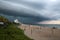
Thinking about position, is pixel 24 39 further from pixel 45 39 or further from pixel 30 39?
pixel 45 39

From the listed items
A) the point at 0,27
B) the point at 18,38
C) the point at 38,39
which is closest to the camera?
the point at 18,38

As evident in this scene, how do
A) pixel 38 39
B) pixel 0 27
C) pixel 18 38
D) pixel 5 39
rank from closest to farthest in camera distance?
pixel 5 39, pixel 18 38, pixel 38 39, pixel 0 27

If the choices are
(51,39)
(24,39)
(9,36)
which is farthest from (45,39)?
(9,36)

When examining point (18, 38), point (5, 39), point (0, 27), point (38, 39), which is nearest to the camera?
point (5, 39)

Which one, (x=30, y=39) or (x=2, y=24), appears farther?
(x=2, y=24)

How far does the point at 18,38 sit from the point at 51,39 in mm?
6202

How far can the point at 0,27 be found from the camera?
A: 1268 inches

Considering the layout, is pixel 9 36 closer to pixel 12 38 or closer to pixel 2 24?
pixel 12 38

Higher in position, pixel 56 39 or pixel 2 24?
pixel 2 24

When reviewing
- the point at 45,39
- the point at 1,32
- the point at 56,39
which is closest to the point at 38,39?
the point at 45,39

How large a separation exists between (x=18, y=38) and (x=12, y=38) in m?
0.93

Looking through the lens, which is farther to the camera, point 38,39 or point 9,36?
point 38,39

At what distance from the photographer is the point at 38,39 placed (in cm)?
3019

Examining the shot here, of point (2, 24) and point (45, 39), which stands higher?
point (2, 24)
